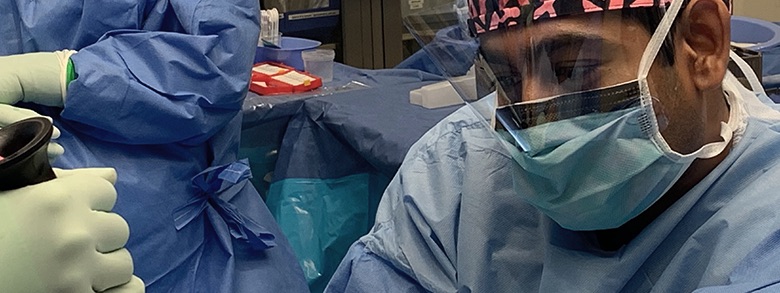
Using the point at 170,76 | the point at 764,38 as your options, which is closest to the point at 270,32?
the point at 170,76

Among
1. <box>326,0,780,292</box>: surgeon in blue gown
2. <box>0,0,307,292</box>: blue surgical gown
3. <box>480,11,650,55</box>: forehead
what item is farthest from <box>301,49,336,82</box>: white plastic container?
<box>480,11,650,55</box>: forehead

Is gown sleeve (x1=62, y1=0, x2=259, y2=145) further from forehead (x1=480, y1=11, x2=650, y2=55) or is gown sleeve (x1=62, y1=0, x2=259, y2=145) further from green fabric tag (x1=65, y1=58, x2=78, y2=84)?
forehead (x1=480, y1=11, x2=650, y2=55)

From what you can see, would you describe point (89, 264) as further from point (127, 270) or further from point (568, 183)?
point (568, 183)

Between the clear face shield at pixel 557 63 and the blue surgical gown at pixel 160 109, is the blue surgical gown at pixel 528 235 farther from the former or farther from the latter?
the blue surgical gown at pixel 160 109

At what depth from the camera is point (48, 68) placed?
1438 mm

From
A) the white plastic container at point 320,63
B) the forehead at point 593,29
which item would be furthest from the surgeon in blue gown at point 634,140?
the white plastic container at point 320,63

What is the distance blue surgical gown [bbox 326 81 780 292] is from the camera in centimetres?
87

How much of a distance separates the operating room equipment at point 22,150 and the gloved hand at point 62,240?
0.6 inches

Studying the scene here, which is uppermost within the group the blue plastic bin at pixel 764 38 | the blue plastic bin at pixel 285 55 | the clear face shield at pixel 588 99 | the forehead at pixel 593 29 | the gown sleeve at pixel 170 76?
the forehead at pixel 593 29

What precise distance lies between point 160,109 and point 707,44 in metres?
0.92

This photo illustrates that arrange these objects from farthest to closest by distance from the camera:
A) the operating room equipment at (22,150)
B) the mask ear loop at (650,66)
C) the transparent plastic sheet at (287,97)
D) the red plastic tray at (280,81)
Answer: the red plastic tray at (280,81) < the transparent plastic sheet at (287,97) < the mask ear loop at (650,66) < the operating room equipment at (22,150)

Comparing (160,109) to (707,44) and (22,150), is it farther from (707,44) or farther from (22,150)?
(707,44)

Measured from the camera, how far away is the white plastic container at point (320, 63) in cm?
247

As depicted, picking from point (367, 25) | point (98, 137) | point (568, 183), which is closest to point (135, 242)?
point (98, 137)
